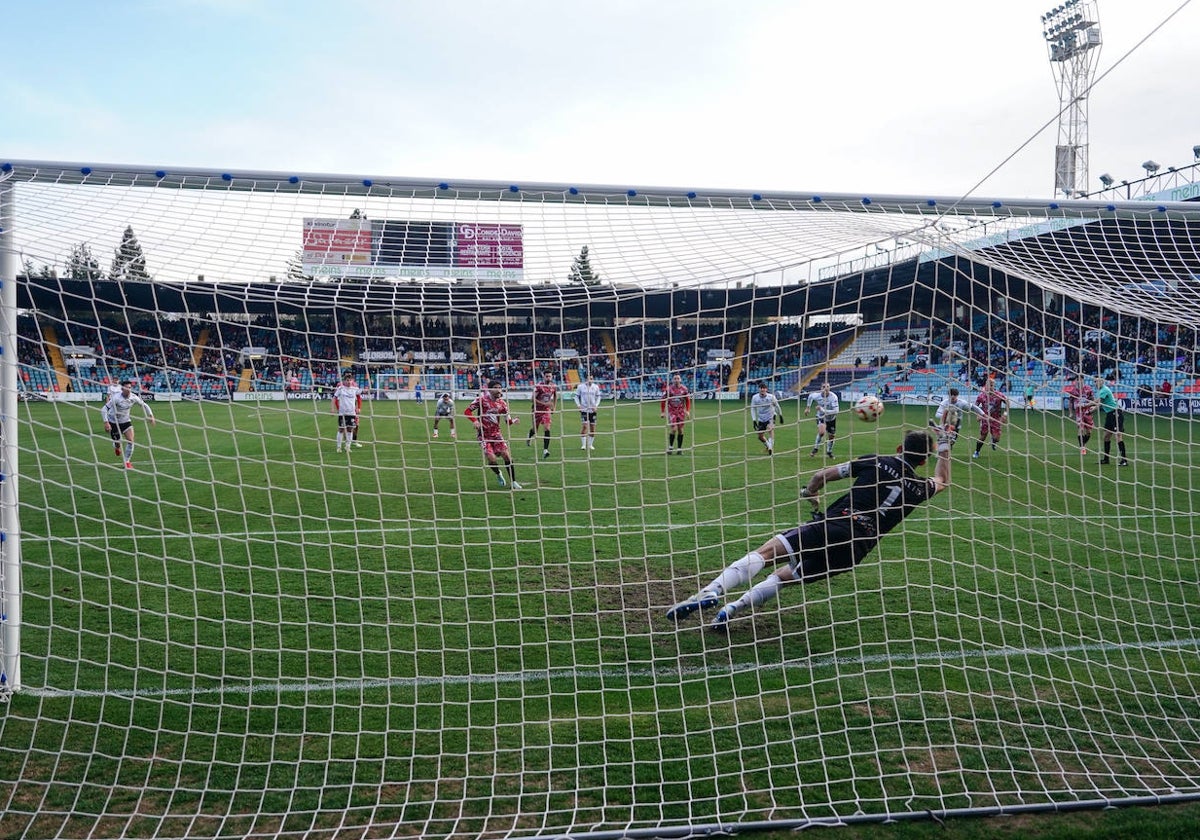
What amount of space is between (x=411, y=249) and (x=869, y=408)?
137 inches

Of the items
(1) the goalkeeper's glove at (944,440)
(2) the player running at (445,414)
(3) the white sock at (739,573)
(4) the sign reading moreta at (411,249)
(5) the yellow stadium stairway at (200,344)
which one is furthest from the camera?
(2) the player running at (445,414)

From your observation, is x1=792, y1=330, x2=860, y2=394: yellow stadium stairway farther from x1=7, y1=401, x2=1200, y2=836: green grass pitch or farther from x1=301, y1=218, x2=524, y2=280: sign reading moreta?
x1=301, y1=218, x2=524, y2=280: sign reading moreta

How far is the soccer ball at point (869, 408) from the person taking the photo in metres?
6.40

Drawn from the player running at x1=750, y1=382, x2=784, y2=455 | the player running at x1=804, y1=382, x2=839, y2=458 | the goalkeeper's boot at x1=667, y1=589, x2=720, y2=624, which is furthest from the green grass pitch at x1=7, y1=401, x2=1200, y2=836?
the player running at x1=804, y1=382, x2=839, y2=458

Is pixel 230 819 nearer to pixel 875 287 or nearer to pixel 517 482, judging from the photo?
pixel 875 287

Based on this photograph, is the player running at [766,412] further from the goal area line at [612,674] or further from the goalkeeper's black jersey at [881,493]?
the goal area line at [612,674]

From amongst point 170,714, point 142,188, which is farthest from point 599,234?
point 170,714

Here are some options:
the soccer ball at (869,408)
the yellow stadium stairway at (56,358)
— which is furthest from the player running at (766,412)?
the yellow stadium stairway at (56,358)

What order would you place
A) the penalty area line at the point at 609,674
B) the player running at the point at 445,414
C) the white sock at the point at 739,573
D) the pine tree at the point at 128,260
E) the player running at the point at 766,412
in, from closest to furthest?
the pine tree at the point at 128,260 < the penalty area line at the point at 609,674 < the player running at the point at 766,412 < the white sock at the point at 739,573 < the player running at the point at 445,414

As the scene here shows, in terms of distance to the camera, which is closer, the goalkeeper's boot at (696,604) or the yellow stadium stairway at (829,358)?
the goalkeeper's boot at (696,604)

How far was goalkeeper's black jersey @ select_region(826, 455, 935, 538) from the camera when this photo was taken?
19.1ft

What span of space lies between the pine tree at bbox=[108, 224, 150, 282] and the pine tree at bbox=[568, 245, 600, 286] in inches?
98.2

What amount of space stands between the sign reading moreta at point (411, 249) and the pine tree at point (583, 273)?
37 cm

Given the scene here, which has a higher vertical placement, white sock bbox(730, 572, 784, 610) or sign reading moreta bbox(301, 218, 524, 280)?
sign reading moreta bbox(301, 218, 524, 280)
